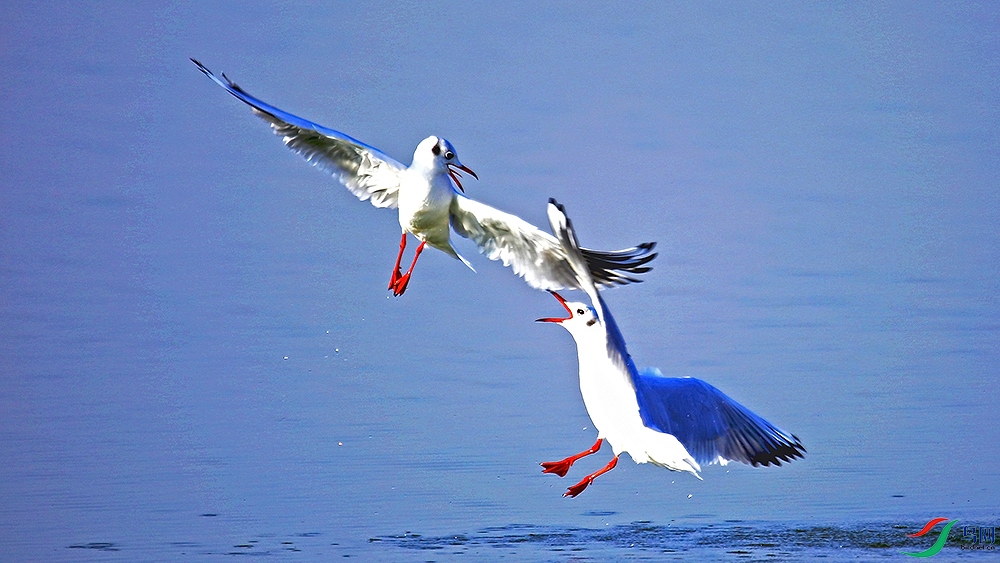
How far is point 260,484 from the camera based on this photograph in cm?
922

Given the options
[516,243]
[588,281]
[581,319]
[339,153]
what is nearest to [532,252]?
[516,243]

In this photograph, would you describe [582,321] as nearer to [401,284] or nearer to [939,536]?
[401,284]

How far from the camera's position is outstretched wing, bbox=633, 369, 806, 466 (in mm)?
8383

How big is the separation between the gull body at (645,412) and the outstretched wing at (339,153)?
1.92 m

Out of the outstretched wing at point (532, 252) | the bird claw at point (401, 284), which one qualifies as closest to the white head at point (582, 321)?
the outstretched wing at point (532, 252)

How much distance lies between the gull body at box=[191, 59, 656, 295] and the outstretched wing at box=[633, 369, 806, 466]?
26.3 inches

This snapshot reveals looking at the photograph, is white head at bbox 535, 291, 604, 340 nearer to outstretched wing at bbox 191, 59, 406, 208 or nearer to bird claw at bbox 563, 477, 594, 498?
bird claw at bbox 563, 477, 594, 498

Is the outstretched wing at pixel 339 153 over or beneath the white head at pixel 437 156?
over

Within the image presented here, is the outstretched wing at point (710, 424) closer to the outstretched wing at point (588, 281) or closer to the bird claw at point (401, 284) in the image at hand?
the outstretched wing at point (588, 281)

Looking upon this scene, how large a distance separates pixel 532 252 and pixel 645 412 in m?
1.35

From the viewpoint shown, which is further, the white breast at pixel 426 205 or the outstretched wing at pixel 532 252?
the white breast at pixel 426 205

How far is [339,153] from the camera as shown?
9.98m

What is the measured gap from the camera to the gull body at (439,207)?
8.53 meters

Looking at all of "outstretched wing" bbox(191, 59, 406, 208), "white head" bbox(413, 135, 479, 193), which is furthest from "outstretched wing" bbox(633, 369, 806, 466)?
"outstretched wing" bbox(191, 59, 406, 208)
